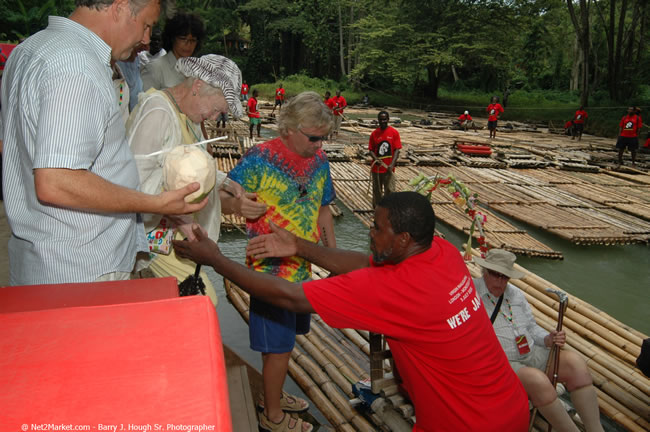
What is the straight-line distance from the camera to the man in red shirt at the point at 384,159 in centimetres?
768

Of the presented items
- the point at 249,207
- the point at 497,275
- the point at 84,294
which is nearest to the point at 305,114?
the point at 249,207

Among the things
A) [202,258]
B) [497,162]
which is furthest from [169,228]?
[497,162]

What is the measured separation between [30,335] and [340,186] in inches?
323

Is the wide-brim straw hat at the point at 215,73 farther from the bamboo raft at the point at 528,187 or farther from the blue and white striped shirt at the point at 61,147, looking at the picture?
the bamboo raft at the point at 528,187

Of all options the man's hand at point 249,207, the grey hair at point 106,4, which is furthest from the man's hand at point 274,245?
the grey hair at point 106,4

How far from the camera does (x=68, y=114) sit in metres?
1.27

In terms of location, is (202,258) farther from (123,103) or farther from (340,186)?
(340,186)

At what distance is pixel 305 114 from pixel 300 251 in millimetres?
701

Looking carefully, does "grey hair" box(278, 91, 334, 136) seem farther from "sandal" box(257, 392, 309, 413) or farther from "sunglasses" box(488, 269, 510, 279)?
"sandal" box(257, 392, 309, 413)

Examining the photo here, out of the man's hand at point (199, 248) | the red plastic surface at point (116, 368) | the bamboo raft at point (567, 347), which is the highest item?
the red plastic surface at point (116, 368)

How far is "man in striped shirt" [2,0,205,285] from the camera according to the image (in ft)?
4.17

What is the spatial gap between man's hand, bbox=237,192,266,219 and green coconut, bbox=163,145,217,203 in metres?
0.74

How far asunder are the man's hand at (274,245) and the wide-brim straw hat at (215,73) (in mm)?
603

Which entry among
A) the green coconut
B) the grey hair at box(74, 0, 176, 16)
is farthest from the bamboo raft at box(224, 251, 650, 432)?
the grey hair at box(74, 0, 176, 16)
